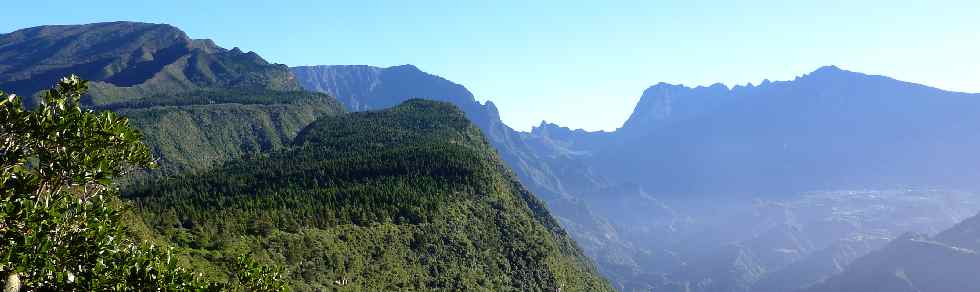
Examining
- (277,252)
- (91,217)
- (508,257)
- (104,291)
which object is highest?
(91,217)

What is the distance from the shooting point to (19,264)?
991 inches

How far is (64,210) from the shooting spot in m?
28.6

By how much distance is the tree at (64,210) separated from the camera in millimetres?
26031

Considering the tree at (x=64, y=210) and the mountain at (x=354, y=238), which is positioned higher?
the tree at (x=64, y=210)

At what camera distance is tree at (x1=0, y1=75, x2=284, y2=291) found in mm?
26031

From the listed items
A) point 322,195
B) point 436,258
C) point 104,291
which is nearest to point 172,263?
point 104,291

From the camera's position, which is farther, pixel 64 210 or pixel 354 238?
pixel 354 238

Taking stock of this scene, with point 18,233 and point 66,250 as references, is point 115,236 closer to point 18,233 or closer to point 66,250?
point 66,250

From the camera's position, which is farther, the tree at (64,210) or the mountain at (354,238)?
the mountain at (354,238)

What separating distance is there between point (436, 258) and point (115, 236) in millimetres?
136564

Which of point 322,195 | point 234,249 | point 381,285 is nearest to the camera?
point 234,249

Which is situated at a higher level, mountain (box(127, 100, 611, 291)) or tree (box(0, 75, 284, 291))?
tree (box(0, 75, 284, 291))

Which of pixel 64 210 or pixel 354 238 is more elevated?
pixel 64 210

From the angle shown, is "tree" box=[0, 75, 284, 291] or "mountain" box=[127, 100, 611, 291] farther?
"mountain" box=[127, 100, 611, 291]
